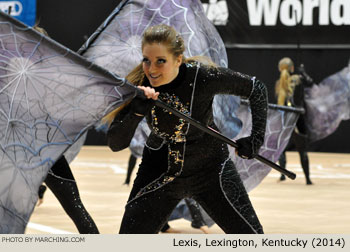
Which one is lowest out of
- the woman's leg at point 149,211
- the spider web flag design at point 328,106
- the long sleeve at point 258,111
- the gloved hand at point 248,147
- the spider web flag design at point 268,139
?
the spider web flag design at point 328,106

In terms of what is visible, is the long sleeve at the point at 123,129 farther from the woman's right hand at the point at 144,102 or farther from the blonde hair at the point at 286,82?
the blonde hair at the point at 286,82

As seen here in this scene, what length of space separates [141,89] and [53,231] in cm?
304

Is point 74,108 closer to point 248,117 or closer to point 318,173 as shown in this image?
point 248,117

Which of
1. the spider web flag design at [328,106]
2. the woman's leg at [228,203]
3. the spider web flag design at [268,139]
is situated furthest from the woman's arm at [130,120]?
the spider web flag design at [328,106]

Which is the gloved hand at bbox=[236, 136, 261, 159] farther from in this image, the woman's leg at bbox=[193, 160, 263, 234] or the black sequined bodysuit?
the woman's leg at bbox=[193, 160, 263, 234]

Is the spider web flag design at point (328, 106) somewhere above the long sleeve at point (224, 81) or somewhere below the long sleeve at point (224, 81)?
below

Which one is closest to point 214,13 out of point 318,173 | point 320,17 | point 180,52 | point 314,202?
point 320,17

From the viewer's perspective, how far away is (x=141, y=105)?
11.1ft

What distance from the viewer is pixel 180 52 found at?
11.9 ft

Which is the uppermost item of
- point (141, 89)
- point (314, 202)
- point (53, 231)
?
point (141, 89)

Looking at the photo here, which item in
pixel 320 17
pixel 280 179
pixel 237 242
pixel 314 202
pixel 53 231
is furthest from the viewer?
pixel 320 17

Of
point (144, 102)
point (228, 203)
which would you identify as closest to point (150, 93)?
point (144, 102)

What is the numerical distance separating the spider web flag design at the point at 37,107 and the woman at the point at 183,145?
19 centimetres

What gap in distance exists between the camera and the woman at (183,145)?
11.6 ft
